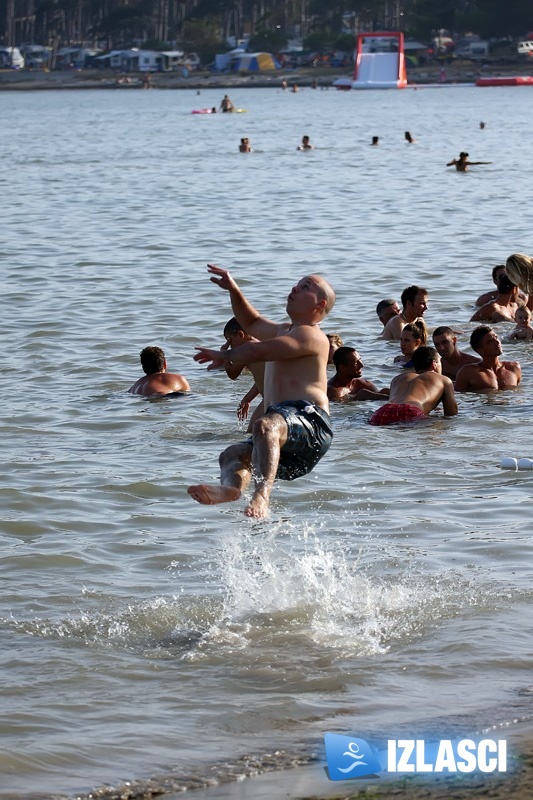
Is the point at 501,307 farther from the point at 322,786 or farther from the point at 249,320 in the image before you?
the point at 322,786

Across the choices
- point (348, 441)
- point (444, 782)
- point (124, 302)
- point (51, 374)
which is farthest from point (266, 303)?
point (444, 782)

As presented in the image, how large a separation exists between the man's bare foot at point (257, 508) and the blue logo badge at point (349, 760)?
1.41 m

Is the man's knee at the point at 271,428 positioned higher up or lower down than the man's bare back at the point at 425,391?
higher up

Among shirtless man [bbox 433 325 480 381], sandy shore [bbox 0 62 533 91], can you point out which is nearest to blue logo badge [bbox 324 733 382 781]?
shirtless man [bbox 433 325 480 381]

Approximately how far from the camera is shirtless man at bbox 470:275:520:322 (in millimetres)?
17031

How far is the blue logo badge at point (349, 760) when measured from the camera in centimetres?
566

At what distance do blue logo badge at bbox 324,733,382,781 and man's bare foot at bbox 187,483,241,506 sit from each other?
5.20 feet

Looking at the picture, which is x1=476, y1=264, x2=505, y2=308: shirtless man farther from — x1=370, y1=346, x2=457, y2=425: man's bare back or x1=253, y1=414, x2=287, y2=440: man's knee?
x1=253, y1=414, x2=287, y2=440: man's knee

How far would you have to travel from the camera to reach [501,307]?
17109 mm

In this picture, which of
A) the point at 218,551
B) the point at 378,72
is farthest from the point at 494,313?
the point at 378,72

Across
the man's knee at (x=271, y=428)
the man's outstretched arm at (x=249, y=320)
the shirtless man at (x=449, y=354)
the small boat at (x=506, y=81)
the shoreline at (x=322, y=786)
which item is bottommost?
the shoreline at (x=322, y=786)

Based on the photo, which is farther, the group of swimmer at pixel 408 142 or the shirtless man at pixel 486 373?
the group of swimmer at pixel 408 142

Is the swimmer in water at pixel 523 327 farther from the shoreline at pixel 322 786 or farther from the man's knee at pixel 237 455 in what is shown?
the shoreline at pixel 322 786

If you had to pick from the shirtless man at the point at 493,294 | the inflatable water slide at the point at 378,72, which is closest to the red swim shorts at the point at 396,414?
the shirtless man at the point at 493,294
